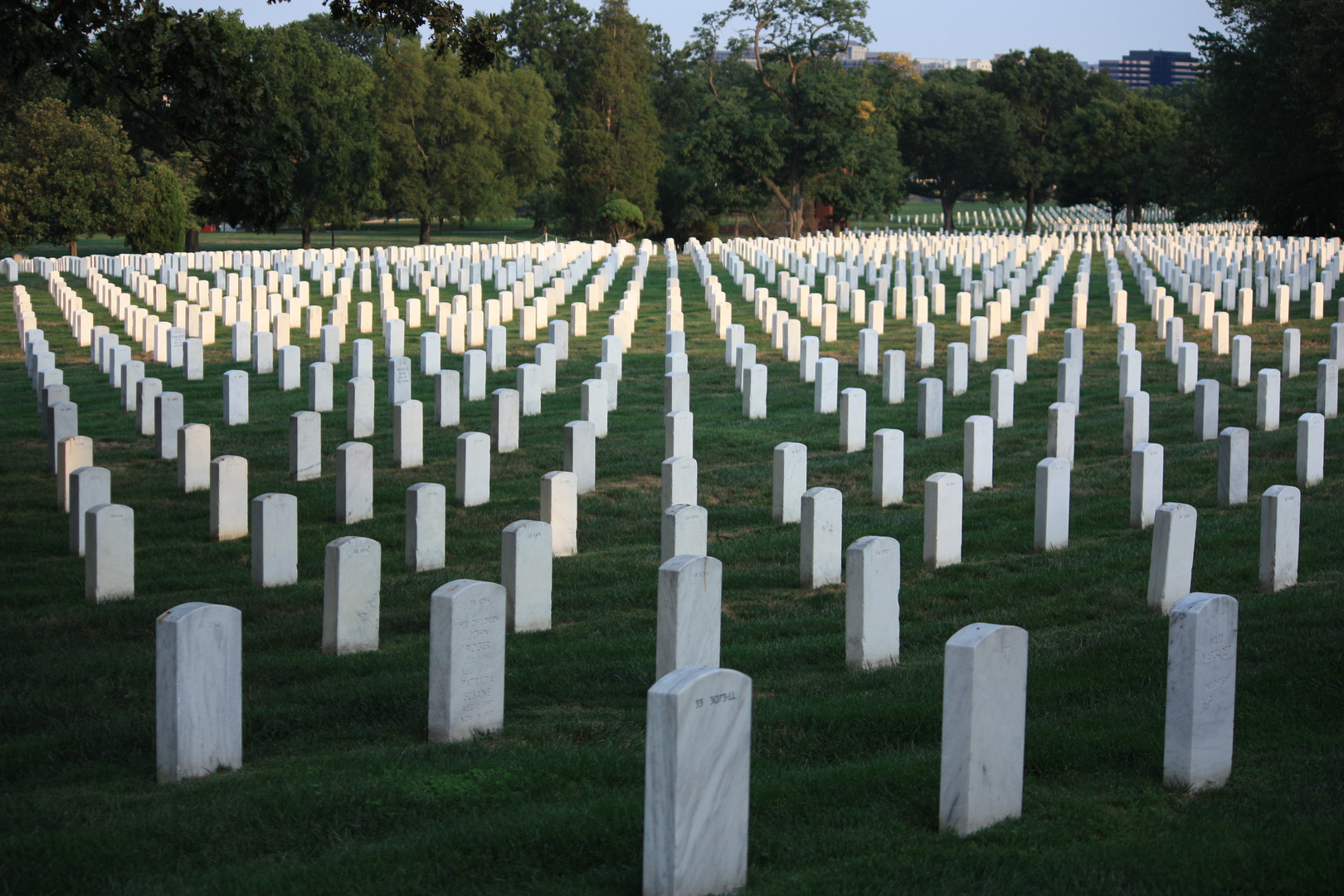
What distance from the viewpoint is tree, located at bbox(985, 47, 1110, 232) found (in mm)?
69938

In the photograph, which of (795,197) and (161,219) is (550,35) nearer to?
(795,197)

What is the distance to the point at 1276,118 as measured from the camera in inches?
1412

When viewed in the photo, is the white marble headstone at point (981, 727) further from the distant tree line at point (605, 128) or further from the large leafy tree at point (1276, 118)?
the large leafy tree at point (1276, 118)

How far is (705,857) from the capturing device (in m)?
3.30

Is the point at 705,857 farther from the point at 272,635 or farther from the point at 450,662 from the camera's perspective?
the point at 272,635

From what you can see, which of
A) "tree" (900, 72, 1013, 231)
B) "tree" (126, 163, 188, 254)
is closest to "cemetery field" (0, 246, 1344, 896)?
"tree" (126, 163, 188, 254)

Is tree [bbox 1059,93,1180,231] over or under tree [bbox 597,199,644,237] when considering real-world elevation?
over

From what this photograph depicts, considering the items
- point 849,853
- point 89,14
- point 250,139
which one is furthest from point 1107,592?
point 89,14

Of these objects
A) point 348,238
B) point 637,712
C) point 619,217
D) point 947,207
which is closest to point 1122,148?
point 947,207

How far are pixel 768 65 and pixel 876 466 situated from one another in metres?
53.5

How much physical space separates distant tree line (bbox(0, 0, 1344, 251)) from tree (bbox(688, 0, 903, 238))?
0.12 m

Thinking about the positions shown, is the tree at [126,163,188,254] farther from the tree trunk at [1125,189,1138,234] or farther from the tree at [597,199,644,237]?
the tree trunk at [1125,189,1138,234]

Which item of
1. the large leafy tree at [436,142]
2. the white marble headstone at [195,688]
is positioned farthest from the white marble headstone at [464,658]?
the large leafy tree at [436,142]

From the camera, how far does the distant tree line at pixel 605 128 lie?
8.62m
